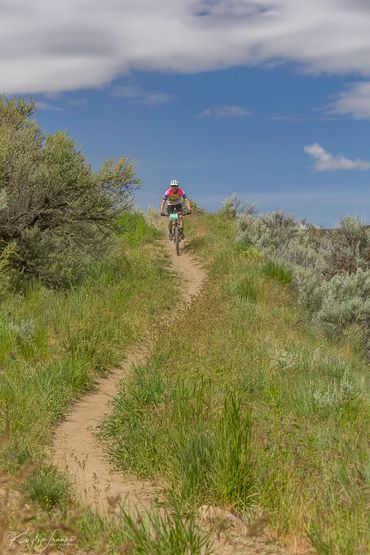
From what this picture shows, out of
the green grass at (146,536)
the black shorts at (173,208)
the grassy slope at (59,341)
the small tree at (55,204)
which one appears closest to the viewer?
the green grass at (146,536)

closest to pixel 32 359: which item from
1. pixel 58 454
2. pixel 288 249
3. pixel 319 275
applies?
pixel 58 454

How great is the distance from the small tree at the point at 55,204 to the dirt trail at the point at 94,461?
523 cm

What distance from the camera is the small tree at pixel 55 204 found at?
47.3 ft

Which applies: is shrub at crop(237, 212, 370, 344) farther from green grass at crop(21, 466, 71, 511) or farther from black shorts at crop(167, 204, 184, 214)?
green grass at crop(21, 466, 71, 511)

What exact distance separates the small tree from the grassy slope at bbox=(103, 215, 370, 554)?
508 centimetres

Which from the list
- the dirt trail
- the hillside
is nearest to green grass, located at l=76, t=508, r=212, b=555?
the hillside

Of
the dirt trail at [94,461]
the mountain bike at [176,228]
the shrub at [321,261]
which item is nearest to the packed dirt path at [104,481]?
the dirt trail at [94,461]

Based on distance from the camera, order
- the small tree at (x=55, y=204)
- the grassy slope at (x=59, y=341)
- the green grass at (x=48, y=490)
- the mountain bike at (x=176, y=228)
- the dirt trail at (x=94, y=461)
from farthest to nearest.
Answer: the mountain bike at (x=176, y=228) < the small tree at (x=55, y=204) < the grassy slope at (x=59, y=341) < the dirt trail at (x=94, y=461) < the green grass at (x=48, y=490)

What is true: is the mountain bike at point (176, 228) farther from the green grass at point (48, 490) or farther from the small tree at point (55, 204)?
the green grass at point (48, 490)

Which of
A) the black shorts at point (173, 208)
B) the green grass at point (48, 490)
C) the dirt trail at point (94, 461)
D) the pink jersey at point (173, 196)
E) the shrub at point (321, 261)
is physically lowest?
the dirt trail at point (94, 461)

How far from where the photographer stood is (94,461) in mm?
6184

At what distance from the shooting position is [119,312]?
12219 mm

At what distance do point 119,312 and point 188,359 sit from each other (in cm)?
401

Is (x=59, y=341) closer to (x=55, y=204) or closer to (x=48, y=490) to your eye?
(x=48, y=490)
